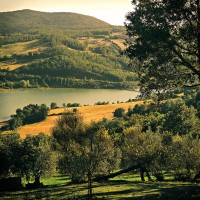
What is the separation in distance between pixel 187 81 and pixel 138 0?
300 inches

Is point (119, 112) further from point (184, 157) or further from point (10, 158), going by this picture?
point (184, 157)

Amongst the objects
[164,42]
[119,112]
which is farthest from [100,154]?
[119,112]

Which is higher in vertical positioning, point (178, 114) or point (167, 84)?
point (167, 84)

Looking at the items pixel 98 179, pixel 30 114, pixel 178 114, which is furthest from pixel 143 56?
pixel 30 114

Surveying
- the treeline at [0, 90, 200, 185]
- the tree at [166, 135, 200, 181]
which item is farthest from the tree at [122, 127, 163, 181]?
the tree at [166, 135, 200, 181]

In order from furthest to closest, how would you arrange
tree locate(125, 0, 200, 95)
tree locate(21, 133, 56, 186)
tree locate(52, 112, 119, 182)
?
tree locate(21, 133, 56, 186)
tree locate(52, 112, 119, 182)
tree locate(125, 0, 200, 95)

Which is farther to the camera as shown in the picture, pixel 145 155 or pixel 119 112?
pixel 119 112

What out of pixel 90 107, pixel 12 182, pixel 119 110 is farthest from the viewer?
pixel 90 107

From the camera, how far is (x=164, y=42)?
78.0 feet

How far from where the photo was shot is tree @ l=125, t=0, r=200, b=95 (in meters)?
23.0

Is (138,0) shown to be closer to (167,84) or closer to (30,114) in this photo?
(167,84)

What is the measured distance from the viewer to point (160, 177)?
49.1 m

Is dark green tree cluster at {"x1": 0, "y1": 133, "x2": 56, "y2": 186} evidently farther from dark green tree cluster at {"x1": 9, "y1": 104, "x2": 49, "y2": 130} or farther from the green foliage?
dark green tree cluster at {"x1": 9, "y1": 104, "x2": 49, "y2": 130}

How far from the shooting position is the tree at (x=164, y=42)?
75.4ft
